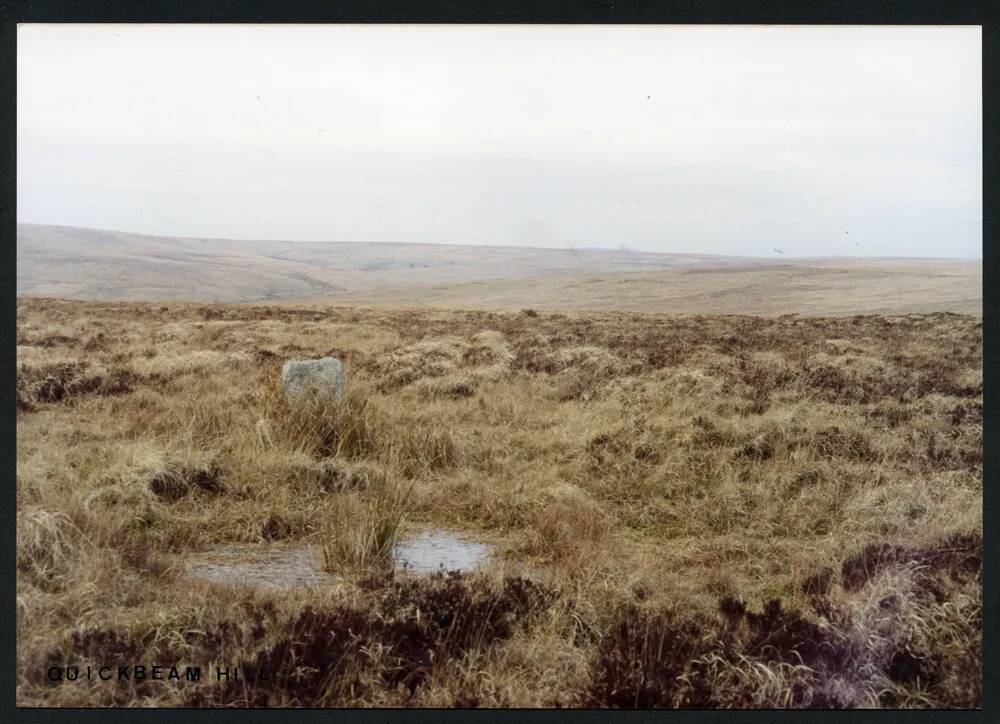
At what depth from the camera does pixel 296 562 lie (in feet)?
19.5

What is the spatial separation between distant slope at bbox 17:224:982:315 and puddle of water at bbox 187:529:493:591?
8.51 metres

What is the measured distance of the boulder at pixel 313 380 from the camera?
28.5 ft

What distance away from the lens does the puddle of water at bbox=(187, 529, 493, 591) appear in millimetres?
5570

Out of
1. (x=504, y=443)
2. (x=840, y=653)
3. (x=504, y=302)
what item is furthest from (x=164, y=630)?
(x=504, y=302)

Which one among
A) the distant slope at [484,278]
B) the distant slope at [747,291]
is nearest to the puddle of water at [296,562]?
the distant slope at [484,278]

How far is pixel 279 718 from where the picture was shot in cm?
437

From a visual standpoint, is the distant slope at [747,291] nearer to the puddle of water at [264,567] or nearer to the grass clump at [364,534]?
the grass clump at [364,534]

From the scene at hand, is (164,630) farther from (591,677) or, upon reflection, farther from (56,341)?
(56,341)

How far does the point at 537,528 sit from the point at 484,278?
2100 inches

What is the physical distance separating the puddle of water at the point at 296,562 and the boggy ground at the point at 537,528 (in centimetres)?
20

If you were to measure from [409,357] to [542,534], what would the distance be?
29.2 feet

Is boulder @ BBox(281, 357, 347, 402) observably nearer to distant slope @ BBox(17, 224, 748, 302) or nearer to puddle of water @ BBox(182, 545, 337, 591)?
puddle of water @ BBox(182, 545, 337, 591)

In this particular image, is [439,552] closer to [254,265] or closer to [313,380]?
[313,380]

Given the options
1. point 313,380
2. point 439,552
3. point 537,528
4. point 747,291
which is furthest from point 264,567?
point 747,291
